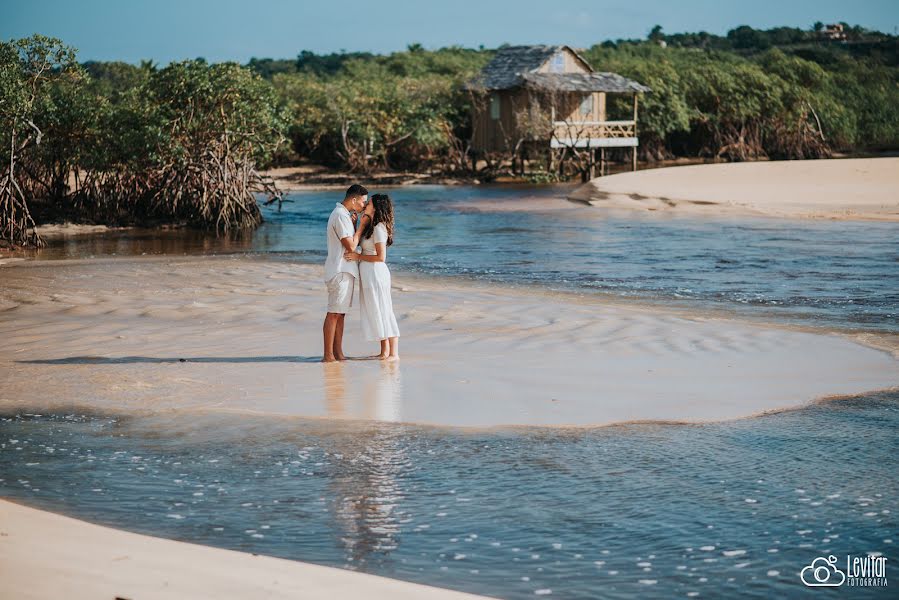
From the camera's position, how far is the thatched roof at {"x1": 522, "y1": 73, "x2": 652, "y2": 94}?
1885 inches

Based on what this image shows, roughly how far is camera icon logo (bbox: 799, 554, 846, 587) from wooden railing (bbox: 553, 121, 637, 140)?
4279 cm

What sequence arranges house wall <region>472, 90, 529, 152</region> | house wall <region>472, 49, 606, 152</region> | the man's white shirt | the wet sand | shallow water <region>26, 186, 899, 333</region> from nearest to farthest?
the wet sand, the man's white shirt, shallow water <region>26, 186, 899, 333</region>, house wall <region>472, 90, 529, 152</region>, house wall <region>472, 49, 606, 152</region>

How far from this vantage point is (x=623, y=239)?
2481cm

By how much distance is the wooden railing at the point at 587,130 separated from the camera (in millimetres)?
48031

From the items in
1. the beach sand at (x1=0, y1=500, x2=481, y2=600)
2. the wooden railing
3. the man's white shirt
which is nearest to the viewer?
the beach sand at (x1=0, y1=500, x2=481, y2=600)

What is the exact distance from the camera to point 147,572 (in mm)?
5059

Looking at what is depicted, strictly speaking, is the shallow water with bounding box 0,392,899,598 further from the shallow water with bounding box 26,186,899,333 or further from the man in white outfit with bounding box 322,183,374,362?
the shallow water with bounding box 26,186,899,333

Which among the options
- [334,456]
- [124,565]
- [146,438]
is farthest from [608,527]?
[146,438]

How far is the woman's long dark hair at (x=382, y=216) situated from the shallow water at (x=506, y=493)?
88.6 inches

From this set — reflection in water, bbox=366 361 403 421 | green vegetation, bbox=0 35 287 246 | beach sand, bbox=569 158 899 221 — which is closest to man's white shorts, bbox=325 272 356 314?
reflection in water, bbox=366 361 403 421

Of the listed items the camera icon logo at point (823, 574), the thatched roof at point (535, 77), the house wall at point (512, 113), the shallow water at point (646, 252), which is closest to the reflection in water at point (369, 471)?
the camera icon logo at point (823, 574)

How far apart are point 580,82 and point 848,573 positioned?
1774 inches

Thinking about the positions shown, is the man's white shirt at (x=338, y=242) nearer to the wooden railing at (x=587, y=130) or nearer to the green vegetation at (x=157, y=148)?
the green vegetation at (x=157, y=148)

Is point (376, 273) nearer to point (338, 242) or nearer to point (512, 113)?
point (338, 242)
